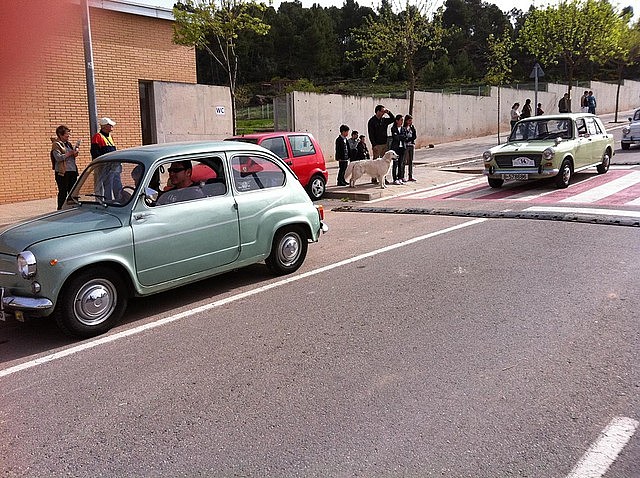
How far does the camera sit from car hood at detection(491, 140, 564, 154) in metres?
13.2

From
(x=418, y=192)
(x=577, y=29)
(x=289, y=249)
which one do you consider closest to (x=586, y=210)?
(x=418, y=192)

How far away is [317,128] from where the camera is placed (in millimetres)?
22328

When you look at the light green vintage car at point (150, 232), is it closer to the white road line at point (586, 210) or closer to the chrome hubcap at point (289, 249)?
the chrome hubcap at point (289, 249)

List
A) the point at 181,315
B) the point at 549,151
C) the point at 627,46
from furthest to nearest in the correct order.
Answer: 1. the point at 627,46
2. the point at 549,151
3. the point at 181,315

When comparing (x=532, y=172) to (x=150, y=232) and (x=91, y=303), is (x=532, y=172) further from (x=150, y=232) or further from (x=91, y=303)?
(x=91, y=303)

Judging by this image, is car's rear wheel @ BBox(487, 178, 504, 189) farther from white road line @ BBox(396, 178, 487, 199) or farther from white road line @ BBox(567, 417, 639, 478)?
white road line @ BBox(567, 417, 639, 478)

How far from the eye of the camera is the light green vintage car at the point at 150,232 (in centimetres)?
514

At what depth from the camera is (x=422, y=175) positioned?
58.4ft

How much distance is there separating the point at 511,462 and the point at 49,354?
3784 mm

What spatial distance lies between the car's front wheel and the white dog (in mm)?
9448

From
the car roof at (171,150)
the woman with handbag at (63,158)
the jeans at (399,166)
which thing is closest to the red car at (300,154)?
the jeans at (399,166)

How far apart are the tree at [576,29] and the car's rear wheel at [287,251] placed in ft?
85.8

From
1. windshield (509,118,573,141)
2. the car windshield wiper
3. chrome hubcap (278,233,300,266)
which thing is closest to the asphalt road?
chrome hubcap (278,233,300,266)

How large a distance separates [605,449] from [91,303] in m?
4.23
